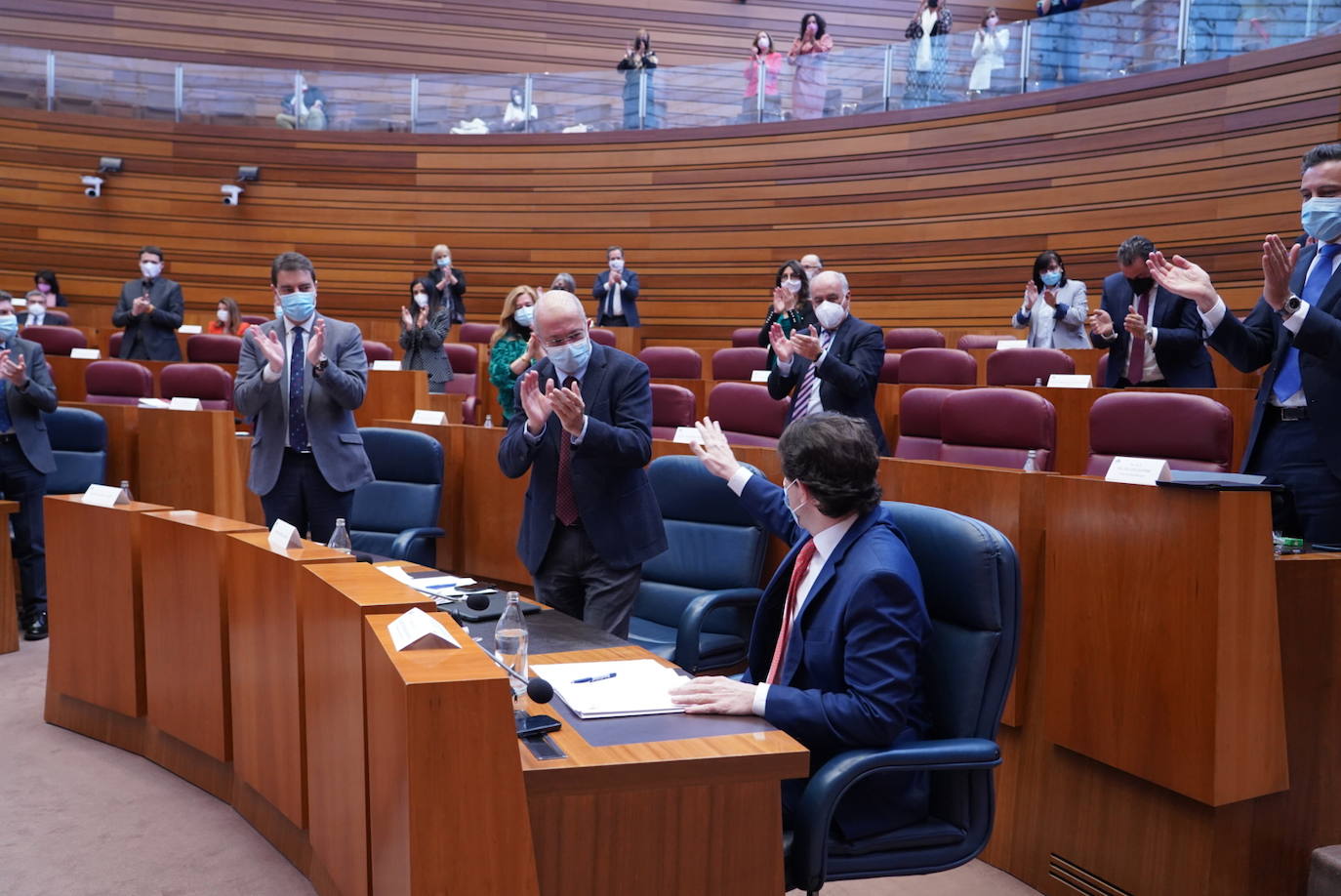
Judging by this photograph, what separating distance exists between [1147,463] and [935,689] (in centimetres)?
64

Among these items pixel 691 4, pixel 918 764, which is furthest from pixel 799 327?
pixel 691 4

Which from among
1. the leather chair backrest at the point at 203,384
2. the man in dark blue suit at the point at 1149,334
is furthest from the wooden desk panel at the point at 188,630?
the man in dark blue suit at the point at 1149,334

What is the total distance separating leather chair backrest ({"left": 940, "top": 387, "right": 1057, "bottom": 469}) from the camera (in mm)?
3166

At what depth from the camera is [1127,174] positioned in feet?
22.1

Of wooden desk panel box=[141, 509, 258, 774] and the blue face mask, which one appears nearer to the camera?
wooden desk panel box=[141, 509, 258, 774]

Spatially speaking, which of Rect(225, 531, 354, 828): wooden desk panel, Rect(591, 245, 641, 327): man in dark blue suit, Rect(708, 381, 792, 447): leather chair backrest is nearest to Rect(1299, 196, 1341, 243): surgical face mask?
Rect(708, 381, 792, 447): leather chair backrest

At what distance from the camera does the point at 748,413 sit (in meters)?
4.17

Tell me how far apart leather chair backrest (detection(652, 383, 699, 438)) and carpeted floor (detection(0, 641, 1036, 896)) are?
2.31 m

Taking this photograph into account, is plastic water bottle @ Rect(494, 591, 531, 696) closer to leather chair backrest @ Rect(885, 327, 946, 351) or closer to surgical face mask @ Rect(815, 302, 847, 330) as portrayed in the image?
surgical face mask @ Rect(815, 302, 847, 330)

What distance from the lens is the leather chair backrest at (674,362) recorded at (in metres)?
5.93

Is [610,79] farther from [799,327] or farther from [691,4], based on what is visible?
[799,327]

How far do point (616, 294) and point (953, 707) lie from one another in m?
6.47

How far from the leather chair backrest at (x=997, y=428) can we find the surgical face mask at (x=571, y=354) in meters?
1.28

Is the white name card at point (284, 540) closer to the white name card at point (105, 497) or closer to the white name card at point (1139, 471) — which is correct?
the white name card at point (105, 497)
